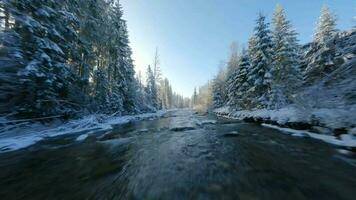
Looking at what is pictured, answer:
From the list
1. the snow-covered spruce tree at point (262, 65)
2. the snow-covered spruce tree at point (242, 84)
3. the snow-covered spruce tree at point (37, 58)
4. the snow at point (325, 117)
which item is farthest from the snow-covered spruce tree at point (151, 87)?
the snow at point (325, 117)

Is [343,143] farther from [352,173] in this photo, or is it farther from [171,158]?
[171,158]

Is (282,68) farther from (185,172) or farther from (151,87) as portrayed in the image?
(151,87)

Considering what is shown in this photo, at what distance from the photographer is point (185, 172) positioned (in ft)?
15.6

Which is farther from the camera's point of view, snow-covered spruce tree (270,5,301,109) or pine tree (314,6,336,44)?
pine tree (314,6,336,44)

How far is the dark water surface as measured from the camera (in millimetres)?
3604

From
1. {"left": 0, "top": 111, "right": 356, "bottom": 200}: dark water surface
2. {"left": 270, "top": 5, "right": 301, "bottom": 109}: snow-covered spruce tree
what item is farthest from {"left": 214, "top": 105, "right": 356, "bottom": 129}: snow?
{"left": 270, "top": 5, "right": 301, "bottom": 109}: snow-covered spruce tree

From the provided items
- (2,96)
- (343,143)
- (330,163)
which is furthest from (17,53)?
(343,143)

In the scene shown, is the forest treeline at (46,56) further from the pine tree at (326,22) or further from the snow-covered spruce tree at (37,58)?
the pine tree at (326,22)

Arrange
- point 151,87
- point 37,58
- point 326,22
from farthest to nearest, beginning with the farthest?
point 151,87
point 326,22
point 37,58

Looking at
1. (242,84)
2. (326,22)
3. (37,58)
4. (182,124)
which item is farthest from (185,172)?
(326,22)

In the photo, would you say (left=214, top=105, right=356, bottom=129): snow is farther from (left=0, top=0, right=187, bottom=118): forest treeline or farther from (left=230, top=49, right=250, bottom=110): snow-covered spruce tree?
(left=0, top=0, right=187, bottom=118): forest treeline

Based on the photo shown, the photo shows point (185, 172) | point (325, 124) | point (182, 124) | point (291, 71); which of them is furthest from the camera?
point (291, 71)

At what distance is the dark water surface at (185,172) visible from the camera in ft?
11.8

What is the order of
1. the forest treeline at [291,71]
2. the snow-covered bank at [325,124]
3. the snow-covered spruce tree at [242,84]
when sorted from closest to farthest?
the snow-covered bank at [325,124] < the forest treeline at [291,71] < the snow-covered spruce tree at [242,84]
